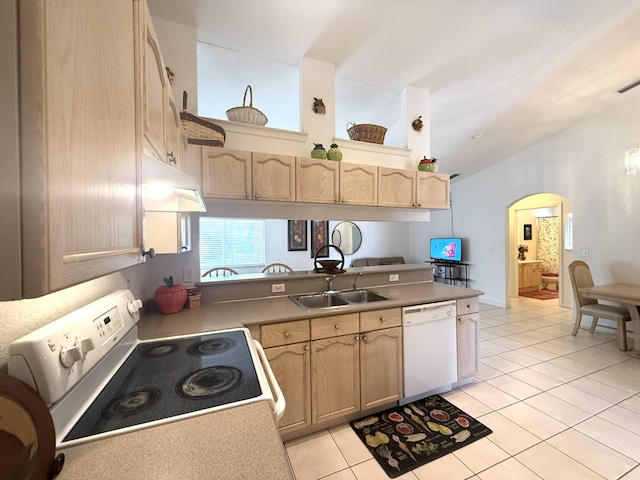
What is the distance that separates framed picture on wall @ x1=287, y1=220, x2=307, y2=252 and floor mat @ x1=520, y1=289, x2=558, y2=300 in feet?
18.1

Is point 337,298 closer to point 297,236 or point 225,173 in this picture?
point 225,173

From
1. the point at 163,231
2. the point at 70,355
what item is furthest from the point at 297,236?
the point at 70,355

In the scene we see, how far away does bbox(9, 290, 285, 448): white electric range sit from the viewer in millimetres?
669

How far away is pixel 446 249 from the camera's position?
6.07 metres

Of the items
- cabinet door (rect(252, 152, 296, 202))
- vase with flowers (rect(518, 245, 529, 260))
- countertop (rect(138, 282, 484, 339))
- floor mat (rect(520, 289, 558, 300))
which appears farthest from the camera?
vase with flowers (rect(518, 245, 529, 260))

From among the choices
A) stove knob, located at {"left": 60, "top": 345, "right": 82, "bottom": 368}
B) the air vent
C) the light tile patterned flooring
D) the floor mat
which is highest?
the air vent

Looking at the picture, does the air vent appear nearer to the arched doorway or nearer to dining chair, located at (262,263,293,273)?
the arched doorway

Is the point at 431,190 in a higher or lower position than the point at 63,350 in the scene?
higher

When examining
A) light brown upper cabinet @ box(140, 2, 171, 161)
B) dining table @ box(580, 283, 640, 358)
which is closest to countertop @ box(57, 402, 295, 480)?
light brown upper cabinet @ box(140, 2, 171, 161)

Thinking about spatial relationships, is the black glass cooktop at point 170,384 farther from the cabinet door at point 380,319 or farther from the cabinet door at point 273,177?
the cabinet door at point 273,177

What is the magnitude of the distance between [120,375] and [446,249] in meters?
6.29

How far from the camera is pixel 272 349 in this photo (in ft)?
5.59

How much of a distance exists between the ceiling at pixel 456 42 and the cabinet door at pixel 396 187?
103cm

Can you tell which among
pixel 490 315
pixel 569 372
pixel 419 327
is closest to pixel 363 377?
pixel 419 327
